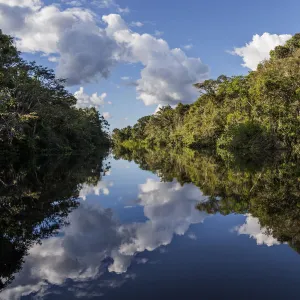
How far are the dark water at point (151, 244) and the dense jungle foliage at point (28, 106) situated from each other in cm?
1613

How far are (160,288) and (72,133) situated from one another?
50.9 meters

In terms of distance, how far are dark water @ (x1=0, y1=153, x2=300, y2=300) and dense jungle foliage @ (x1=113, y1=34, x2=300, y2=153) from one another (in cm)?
2653

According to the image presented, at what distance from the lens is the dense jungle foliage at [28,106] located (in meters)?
28.9

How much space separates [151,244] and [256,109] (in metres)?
38.6

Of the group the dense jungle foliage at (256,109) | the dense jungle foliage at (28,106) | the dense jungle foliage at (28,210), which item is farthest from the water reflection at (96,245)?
the dense jungle foliage at (256,109)

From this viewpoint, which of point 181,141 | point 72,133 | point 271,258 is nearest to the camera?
point 271,258

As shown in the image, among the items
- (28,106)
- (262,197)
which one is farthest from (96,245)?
(28,106)

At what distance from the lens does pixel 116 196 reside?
1599 cm

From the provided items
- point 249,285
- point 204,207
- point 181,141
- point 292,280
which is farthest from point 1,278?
point 181,141

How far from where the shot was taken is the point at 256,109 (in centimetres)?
4312

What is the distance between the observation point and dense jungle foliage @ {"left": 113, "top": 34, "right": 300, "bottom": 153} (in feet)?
129

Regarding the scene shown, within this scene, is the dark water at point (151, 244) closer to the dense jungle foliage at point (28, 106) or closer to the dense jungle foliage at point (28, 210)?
the dense jungle foliage at point (28, 210)

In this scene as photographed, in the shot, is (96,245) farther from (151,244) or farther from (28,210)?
(28,210)

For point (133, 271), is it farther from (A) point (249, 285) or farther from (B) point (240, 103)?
(B) point (240, 103)
